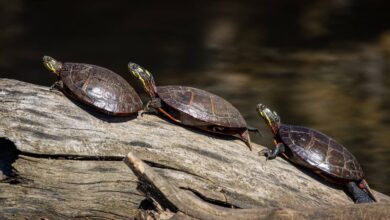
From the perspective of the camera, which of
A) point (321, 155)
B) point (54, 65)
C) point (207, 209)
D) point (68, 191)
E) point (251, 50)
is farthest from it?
point (251, 50)

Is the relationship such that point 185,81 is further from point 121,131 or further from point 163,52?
point 121,131

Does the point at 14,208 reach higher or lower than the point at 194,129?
lower

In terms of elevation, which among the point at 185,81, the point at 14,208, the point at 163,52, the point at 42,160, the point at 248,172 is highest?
the point at 163,52

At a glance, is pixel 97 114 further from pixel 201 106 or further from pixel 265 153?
pixel 265 153

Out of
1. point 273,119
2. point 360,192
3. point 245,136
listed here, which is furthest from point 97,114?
point 360,192

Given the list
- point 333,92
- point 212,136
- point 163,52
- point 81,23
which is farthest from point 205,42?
point 212,136

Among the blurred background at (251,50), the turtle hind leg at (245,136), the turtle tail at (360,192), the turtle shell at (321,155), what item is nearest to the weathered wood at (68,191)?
the turtle hind leg at (245,136)
